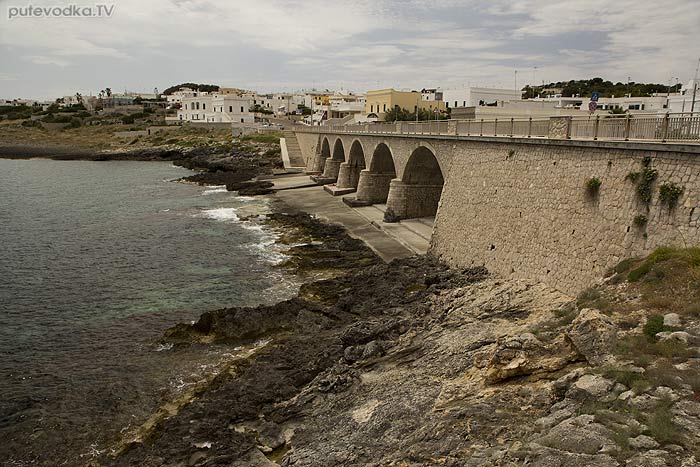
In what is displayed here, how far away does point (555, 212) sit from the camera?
52.4ft

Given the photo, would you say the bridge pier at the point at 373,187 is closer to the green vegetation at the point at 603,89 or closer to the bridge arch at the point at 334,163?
the bridge arch at the point at 334,163

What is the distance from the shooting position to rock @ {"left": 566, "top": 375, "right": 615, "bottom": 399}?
790cm

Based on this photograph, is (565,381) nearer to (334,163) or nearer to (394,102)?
(334,163)

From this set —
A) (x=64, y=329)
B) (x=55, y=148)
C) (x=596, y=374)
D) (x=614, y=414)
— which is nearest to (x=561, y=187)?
(x=596, y=374)

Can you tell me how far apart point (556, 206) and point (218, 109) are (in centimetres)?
10612

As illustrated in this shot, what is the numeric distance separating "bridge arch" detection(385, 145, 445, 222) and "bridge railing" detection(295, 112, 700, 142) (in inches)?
206

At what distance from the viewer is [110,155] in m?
90.2

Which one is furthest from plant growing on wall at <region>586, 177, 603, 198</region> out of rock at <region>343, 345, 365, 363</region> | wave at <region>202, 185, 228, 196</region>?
wave at <region>202, 185, 228, 196</region>

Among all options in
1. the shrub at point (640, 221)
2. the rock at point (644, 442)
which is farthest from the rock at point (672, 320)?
the shrub at point (640, 221)

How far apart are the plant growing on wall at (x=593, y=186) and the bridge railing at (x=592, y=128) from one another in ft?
4.17

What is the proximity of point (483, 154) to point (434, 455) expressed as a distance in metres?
15.5

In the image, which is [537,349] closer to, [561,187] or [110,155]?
[561,187]

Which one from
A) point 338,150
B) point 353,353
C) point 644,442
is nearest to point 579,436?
point 644,442

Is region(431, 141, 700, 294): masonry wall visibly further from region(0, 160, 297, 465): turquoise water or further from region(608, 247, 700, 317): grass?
region(0, 160, 297, 465): turquoise water
